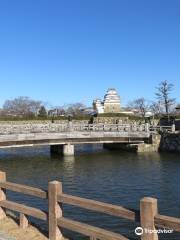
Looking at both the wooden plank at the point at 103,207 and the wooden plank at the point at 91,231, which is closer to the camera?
the wooden plank at the point at 103,207

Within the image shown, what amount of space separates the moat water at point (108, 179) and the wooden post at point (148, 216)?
11.6 feet

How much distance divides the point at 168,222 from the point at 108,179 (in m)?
18.2

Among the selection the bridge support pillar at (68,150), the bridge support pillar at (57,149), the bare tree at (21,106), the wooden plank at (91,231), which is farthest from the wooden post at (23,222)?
the bare tree at (21,106)

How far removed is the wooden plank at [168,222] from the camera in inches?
239

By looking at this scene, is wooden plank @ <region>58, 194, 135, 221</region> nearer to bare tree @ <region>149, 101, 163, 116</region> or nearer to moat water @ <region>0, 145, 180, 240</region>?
moat water @ <region>0, 145, 180, 240</region>

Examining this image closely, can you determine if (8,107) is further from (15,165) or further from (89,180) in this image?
(89,180)

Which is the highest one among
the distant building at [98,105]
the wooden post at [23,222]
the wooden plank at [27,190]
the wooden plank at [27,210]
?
the distant building at [98,105]

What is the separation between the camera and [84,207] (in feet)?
24.7

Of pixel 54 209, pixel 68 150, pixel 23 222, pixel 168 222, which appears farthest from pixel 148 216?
pixel 68 150

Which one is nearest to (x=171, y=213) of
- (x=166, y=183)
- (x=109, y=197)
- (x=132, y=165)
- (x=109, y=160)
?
(x=109, y=197)

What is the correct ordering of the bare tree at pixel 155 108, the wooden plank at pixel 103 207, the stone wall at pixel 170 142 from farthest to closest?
the bare tree at pixel 155 108 < the stone wall at pixel 170 142 < the wooden plank at pixel 103 207

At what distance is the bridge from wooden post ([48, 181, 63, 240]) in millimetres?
27677

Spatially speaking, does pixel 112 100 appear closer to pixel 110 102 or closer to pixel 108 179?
pixel 110 102

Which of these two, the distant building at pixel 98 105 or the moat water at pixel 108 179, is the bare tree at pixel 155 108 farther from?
the moat water at pixel 108 179
